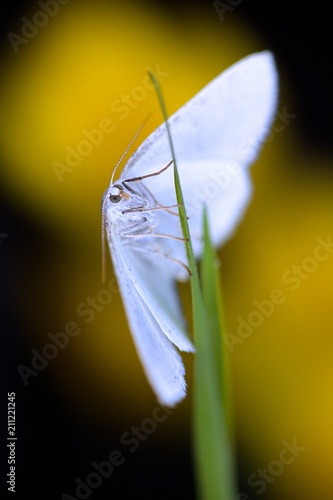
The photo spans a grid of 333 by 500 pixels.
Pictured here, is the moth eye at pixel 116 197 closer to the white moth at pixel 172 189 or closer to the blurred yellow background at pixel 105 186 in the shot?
the white moth at pixel 172 189

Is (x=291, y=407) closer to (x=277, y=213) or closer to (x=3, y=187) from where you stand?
(x=277, y=213)

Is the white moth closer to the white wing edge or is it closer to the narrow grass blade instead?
the white wing edge

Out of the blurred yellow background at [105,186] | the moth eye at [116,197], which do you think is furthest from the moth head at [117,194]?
the blurred yellow background at [105,186]

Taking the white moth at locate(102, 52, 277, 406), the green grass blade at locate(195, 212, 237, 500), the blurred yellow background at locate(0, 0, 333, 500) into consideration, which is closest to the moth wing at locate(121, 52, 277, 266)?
the white moth at locate(102, 52, 277, 406)

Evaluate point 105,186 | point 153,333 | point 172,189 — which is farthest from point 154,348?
point 105,186

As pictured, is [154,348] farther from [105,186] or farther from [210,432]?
[105,186]

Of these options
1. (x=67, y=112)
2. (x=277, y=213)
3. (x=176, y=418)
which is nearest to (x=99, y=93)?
(x=67, y=112)
